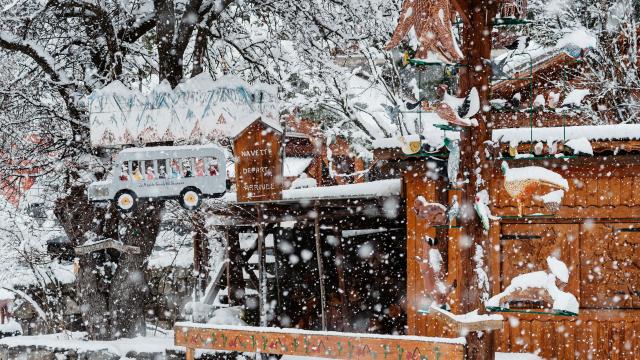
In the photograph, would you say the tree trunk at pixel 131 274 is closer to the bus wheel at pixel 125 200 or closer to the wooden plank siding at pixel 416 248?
the bus wheel at pixel 125 200

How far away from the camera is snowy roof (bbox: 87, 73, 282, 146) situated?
10.0 m

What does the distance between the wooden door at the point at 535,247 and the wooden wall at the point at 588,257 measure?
0.6 inches

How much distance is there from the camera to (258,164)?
1023 cm

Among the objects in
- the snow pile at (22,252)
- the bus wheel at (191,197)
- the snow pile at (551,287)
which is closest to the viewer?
the snow pile at (551,287)

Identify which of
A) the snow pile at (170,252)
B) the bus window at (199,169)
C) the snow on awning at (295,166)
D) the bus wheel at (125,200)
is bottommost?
the snow pile at (170,252)

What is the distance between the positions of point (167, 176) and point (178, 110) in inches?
42.0

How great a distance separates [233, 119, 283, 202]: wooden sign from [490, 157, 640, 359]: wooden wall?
3330 mm

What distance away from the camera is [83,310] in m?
13.7

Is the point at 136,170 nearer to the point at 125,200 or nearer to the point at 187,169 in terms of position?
the point at 125,200

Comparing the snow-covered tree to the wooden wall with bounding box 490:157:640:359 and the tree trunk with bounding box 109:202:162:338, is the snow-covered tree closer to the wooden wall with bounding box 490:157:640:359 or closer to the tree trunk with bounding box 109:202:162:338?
the tree trunk with bounding box 109:202:162:338

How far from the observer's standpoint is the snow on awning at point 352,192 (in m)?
11.7

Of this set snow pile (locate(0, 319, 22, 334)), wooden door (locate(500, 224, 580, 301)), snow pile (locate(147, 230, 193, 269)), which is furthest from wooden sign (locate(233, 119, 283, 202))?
snow pile (locate(147, 230, 193, 269))

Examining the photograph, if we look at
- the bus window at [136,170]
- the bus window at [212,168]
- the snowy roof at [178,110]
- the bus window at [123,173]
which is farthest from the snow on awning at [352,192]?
the bus window at [123,173]

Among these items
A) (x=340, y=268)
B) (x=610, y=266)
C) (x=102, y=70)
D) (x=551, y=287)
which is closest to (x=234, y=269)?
(x=340, y=268)
